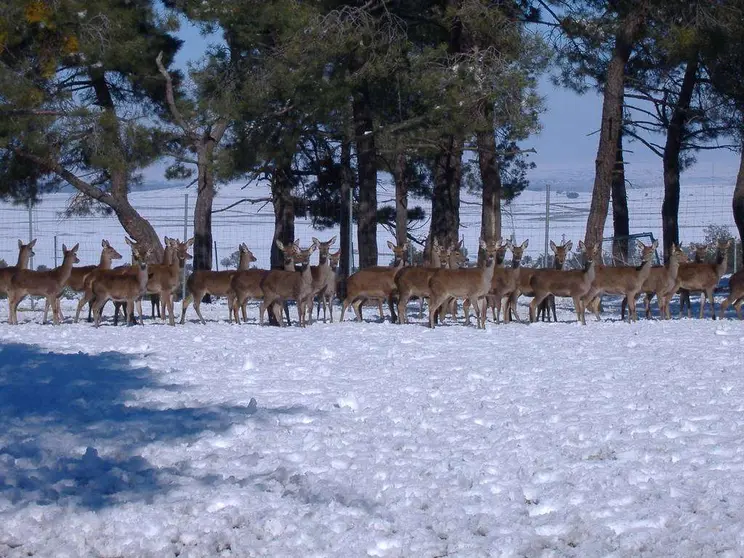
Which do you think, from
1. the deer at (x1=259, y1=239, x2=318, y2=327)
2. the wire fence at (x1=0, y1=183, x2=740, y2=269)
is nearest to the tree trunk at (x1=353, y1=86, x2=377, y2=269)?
the deer at (x1=259, y1=239, x2=318, y2=327)

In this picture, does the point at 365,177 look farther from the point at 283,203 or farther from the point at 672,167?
the point at 672,167

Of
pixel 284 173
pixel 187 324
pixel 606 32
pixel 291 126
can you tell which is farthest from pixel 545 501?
pixel 284 173

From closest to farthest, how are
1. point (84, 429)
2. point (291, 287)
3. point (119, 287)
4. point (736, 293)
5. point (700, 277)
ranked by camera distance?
point (84, 429) → point (119, 287) → point (291, 287) → point (736, 293) → point (700, 277)

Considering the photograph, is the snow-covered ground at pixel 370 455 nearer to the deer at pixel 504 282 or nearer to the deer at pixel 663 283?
the deer at pixel 504 282

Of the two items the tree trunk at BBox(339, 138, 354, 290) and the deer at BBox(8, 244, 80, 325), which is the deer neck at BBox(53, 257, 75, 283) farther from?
the tree trunk at BBox(339, 138, 354, 290)

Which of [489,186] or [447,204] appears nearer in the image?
[489,186]

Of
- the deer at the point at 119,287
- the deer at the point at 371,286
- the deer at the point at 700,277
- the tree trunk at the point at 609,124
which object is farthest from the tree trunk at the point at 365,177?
the deer at the point at 119,287

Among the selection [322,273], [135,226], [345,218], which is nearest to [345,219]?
[345,218]

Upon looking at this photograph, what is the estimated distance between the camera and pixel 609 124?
953 inches

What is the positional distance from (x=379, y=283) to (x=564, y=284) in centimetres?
351

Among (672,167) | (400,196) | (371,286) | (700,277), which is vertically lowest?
(371,286)

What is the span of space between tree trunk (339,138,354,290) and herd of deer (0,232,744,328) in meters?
5.08

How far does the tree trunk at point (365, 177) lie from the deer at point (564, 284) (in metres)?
6.70

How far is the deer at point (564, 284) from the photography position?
2020 centimetres
